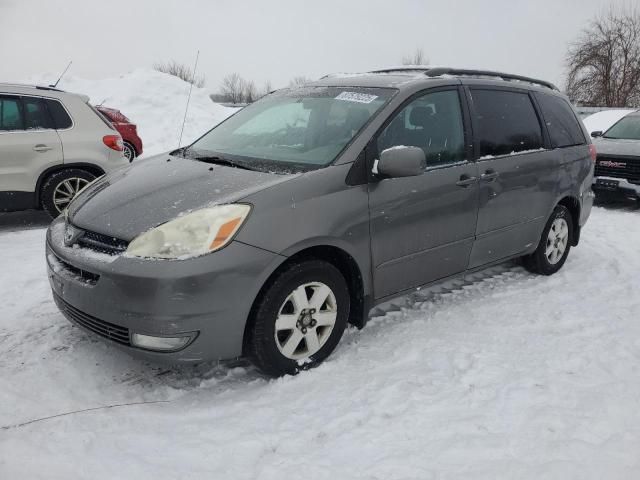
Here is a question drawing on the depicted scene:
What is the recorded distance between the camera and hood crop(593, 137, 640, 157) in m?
8.69

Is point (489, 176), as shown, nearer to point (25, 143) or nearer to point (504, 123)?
point (504, 123)

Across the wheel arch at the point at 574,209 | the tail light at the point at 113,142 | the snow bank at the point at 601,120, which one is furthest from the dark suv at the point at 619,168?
the tail light at the point at 113,142

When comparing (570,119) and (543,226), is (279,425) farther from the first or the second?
(570,119)

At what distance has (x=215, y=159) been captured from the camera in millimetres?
3564

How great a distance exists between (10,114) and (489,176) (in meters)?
5.21

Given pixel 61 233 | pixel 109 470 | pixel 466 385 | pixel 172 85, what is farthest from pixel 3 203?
pixel 172 85

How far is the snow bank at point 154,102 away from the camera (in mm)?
16469

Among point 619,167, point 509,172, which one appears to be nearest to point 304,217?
point 509,172

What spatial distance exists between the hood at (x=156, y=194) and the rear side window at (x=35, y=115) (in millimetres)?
3213

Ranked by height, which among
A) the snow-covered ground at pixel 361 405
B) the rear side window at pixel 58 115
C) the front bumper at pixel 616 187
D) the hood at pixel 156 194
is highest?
the rear side window at pixel 58 115

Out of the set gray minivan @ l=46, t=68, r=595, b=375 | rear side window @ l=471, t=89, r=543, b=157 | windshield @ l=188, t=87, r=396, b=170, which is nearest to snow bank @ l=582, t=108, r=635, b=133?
rear side window @ l=471, t=89, r=543, b=157

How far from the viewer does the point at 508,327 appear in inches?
150

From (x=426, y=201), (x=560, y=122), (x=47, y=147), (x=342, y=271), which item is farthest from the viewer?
(x=47, y=147)

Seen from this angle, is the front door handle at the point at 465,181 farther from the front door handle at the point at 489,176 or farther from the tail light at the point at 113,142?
the tail light at the point at 113,142
